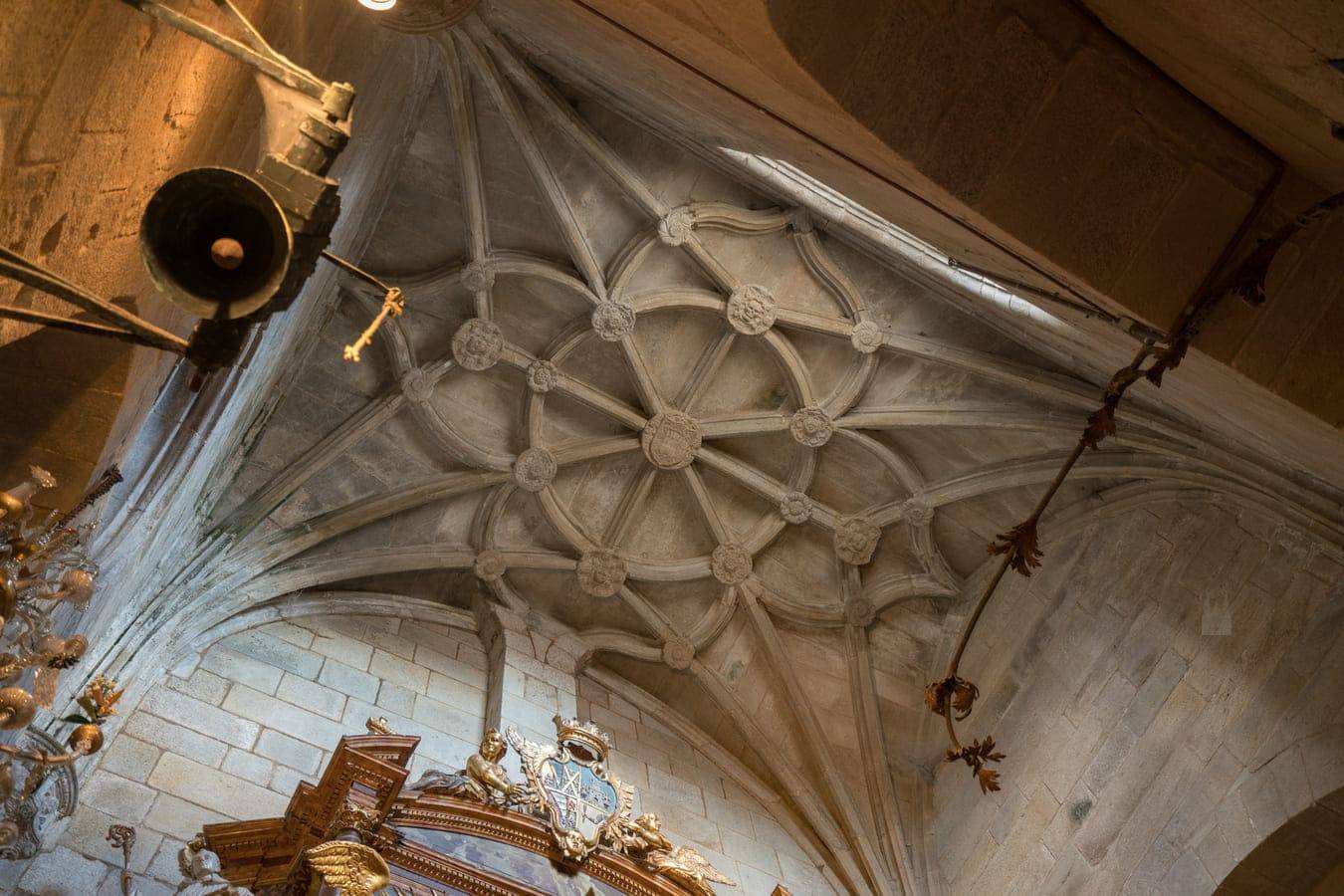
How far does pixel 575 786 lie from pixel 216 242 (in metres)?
4.89

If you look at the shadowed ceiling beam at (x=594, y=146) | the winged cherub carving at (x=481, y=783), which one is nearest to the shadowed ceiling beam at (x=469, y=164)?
the shadowed ceiling beam at (x=594, y=146)

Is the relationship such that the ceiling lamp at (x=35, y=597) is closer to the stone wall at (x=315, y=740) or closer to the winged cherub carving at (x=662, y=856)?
the stone wall at (x=315, y=740)

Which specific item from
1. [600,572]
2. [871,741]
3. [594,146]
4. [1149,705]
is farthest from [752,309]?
[1149,705]

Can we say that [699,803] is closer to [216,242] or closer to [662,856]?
[662,856]

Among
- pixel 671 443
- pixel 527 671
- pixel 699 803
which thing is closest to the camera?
pixel 699 803

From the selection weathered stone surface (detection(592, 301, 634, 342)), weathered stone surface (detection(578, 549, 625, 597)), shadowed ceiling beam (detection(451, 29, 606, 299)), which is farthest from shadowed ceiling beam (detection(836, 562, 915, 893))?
shadowed ceiling beam (detection(451, 29, 606, 299))

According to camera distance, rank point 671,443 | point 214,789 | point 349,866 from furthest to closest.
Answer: point 671,443, point 214,789, point 349,866

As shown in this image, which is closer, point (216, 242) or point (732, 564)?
point (216, 242)

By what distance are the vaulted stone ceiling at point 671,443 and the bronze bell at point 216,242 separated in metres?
6.21

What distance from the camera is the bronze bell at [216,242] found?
127 inches

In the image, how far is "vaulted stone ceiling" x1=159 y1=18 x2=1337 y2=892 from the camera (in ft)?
32.1

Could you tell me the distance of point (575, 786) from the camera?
7332mm

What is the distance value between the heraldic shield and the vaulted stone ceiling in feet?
9.73

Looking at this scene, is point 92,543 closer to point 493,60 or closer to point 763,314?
point 493,60
